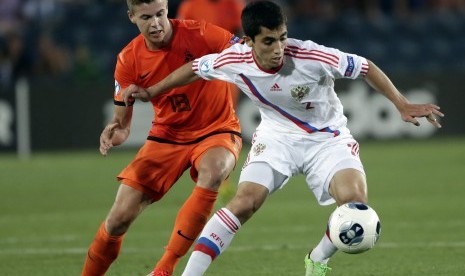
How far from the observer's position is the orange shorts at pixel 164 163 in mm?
7066

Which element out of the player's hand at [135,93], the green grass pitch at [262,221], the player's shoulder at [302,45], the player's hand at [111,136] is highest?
the player's shoulder at [302,45]

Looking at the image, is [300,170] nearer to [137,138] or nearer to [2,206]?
[2,206]

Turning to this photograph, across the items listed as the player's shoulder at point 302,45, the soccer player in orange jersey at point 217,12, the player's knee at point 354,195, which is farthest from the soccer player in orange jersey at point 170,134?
the soccer player in orange jersey at point 217,12

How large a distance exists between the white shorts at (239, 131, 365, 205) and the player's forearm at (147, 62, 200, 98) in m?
0.56

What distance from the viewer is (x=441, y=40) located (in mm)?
20625

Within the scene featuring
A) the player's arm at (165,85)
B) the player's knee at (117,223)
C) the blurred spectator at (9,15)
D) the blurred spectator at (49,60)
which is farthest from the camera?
the blurred spectator at (9,15)

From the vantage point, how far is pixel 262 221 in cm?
1070

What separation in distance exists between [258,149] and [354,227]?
3.01 ft

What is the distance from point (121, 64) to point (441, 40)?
46.6 ft

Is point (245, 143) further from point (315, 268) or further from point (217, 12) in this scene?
point (315, 268)

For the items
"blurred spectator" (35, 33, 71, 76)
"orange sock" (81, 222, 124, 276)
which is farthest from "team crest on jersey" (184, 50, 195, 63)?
"blurred spectator" (35, 33, 71, 76)

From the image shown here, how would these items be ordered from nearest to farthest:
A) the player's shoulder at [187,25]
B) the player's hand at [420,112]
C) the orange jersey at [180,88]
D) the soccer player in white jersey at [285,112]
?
the player's hand at [420,112] < the soccer player in white jersey at [285,112] < the orange jersey at [180,88] < the player's shoulder at [187,25]

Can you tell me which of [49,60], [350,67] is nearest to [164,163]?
[350,67]

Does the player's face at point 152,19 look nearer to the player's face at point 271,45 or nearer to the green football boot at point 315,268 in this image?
the player's face at point 271,45
